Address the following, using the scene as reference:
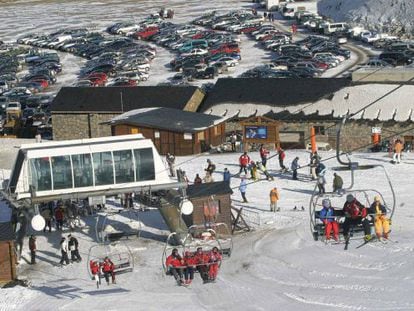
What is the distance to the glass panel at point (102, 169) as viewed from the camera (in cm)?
3512

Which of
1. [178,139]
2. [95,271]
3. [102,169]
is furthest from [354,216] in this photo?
[178,139]

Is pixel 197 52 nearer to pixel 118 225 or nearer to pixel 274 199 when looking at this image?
pixel 118 225

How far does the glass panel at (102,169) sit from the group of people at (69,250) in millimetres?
2321

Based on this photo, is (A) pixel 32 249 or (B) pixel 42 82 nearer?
(A) pixel 32 249

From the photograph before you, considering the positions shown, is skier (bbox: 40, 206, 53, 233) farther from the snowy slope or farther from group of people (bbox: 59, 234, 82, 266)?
the snowy slope

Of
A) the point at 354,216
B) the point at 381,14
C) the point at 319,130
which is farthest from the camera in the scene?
the point at 381,14

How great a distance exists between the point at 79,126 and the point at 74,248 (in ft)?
73.4

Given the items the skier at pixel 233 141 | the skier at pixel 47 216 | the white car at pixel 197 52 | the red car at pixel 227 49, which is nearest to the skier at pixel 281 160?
the skier at pixel 233 141

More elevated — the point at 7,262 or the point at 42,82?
the point at 7,262

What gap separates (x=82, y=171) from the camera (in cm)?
3503

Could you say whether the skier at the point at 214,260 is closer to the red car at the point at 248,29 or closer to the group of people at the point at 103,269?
the group of people at the point at 103,269

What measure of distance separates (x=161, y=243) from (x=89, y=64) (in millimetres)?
48156

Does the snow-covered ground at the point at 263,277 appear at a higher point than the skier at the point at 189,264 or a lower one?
lower

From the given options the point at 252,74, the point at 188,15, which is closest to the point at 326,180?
the point at 252,74
